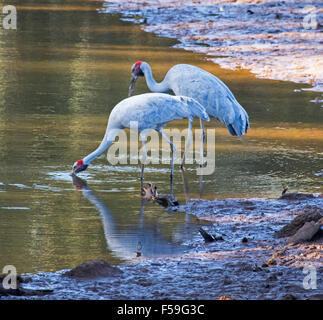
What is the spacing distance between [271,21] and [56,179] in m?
14.6

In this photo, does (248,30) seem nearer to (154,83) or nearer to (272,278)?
(154,83)

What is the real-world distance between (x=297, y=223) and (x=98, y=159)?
3.55m

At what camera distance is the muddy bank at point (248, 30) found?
55.8ft

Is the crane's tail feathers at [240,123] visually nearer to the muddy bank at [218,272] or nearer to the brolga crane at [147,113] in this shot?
the brolga crane at [147,113]

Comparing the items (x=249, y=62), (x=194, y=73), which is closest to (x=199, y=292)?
(x=194, y=73)

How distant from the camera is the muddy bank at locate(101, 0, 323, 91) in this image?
17.0 metres

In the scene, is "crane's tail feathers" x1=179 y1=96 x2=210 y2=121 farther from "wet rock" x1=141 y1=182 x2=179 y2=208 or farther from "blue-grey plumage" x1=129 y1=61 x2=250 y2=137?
"wet rock" x1=141 y1=182 x2=179 y2=208

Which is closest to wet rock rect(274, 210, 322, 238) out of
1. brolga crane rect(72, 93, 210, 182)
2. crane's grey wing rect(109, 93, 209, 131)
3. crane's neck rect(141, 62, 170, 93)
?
brolga crane rect(72, 93, 210, 182)

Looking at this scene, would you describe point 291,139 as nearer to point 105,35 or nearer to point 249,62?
point 249,62

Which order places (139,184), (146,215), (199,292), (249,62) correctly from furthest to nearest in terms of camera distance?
(249,62), (139,184), (146,215), (199,292)

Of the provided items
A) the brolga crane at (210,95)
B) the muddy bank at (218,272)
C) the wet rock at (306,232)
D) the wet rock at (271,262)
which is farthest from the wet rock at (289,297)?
the brolga crane at (210,95)

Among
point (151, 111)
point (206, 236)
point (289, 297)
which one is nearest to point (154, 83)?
point (151, 111)

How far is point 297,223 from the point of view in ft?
23.7

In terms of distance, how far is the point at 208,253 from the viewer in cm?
691
